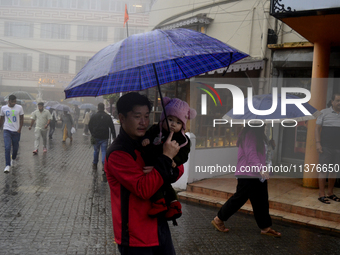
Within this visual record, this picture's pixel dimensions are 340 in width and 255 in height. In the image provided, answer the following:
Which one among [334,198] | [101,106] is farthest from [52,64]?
[334,198]

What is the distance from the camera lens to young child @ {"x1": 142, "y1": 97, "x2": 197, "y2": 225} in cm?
234

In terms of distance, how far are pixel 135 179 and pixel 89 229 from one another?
11.3ft

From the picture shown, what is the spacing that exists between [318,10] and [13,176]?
7.58m

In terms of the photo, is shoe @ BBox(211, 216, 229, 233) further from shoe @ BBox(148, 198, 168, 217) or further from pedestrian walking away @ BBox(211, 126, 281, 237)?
shoe @ BBox(148, 198, 168, 217)

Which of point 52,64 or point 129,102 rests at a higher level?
point 52,64

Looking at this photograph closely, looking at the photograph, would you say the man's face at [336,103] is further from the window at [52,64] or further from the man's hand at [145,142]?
the window at [52,64]

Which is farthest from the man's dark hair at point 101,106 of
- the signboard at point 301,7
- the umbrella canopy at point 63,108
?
the umbrella canopy at point 63,108

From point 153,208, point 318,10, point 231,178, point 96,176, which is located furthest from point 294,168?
point 153,208

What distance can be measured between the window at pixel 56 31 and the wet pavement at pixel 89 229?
36.5 m

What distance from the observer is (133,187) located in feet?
7.22

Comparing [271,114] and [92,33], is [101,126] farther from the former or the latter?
[92,33]

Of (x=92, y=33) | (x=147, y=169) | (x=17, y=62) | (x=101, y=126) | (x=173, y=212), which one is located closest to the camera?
(x=147, y=169)

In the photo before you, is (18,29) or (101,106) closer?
(101,106)

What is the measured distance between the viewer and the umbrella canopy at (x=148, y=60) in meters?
2.38
